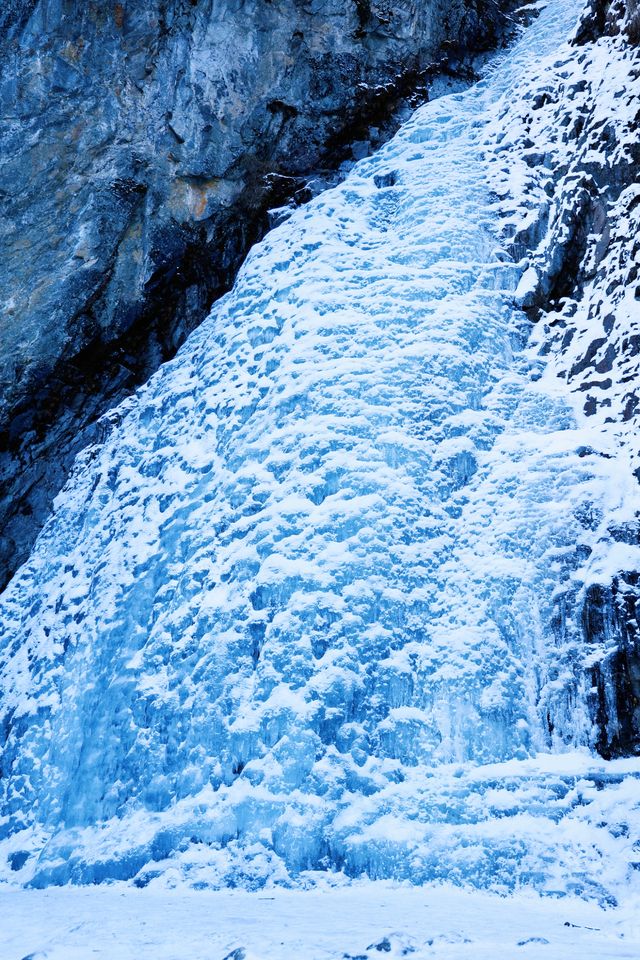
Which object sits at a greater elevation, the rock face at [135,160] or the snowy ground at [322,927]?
the rock face at [135,160]

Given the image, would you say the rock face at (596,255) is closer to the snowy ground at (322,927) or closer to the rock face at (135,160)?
the snowy ground at (322,927)

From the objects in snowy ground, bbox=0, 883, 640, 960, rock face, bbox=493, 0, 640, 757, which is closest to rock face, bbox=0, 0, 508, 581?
rock face, bbox=493, 0, 640, 757

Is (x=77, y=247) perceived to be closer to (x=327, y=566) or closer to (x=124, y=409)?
(x=124, y=409)

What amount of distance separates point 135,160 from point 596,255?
6.04 metres

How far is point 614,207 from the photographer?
29.0 ft

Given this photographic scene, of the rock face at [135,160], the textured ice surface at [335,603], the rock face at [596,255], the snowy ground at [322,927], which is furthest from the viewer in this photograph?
the rock face at [135,160]

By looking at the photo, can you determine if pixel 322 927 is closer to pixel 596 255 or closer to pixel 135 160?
pixel 596 255

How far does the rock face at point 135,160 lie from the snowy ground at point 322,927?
20.0ft

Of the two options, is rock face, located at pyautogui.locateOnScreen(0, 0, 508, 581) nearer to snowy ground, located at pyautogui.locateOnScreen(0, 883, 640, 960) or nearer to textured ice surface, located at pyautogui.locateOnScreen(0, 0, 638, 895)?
textured ice surface, located at pyautogui.locateOnScreen(0, 0, 638, 895)

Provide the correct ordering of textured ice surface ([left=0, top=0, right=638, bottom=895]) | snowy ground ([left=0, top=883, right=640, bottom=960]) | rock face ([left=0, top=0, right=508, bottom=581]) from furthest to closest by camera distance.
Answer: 1. rock face ([left=0, top=0, right=508, bottom=581])
2. textured ice surface ([left=0, top=0, right=638, bottom=895])
3. snowy ground ([left=0, top=883, right=640, bottom=960])

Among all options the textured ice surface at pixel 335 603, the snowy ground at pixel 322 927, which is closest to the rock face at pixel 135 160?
the textured ice surface at pixel 335 603

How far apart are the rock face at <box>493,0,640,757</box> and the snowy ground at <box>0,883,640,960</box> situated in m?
1.53

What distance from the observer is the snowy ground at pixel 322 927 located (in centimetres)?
436

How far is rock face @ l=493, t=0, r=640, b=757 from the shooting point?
6602 mm
